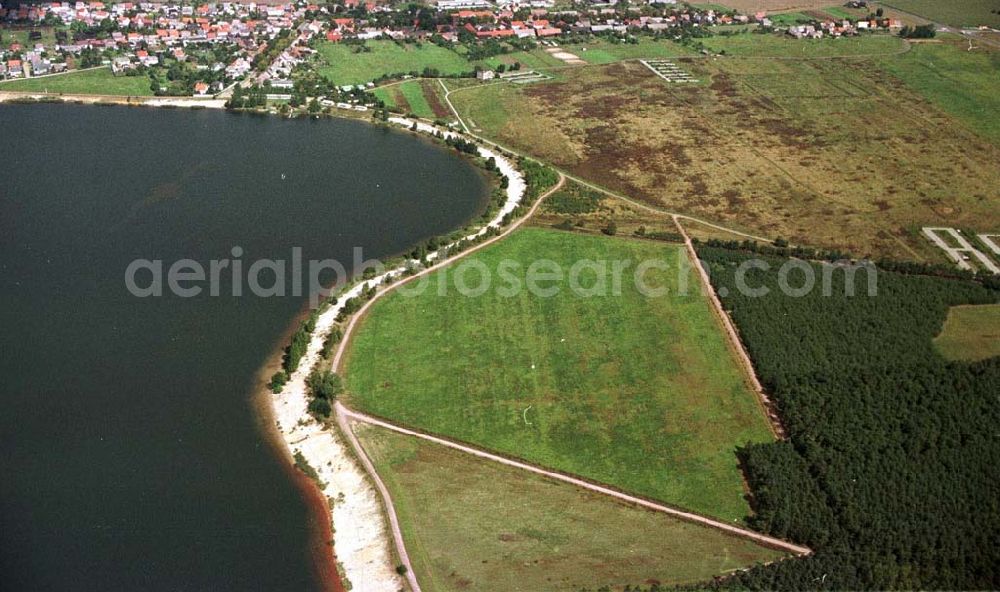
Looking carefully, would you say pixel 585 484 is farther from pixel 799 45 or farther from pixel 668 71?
pixel 799 45

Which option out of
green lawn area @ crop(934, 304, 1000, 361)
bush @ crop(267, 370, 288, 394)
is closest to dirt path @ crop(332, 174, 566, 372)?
bush @ crop(267, 370, 288, 394)

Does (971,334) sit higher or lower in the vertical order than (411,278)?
lower

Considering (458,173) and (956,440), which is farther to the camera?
(458,173)

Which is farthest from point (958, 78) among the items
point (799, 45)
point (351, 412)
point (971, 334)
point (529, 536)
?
point (529, 536)

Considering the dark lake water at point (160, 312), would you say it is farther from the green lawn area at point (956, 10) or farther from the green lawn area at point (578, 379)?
the green lawn area at point (956, 10)

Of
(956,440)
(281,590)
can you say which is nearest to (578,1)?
(956,440)

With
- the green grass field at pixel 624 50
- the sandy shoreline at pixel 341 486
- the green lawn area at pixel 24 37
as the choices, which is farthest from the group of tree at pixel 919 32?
the green lawn area at pixel 24 37

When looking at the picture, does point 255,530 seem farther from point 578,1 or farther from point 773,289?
point 578,1
